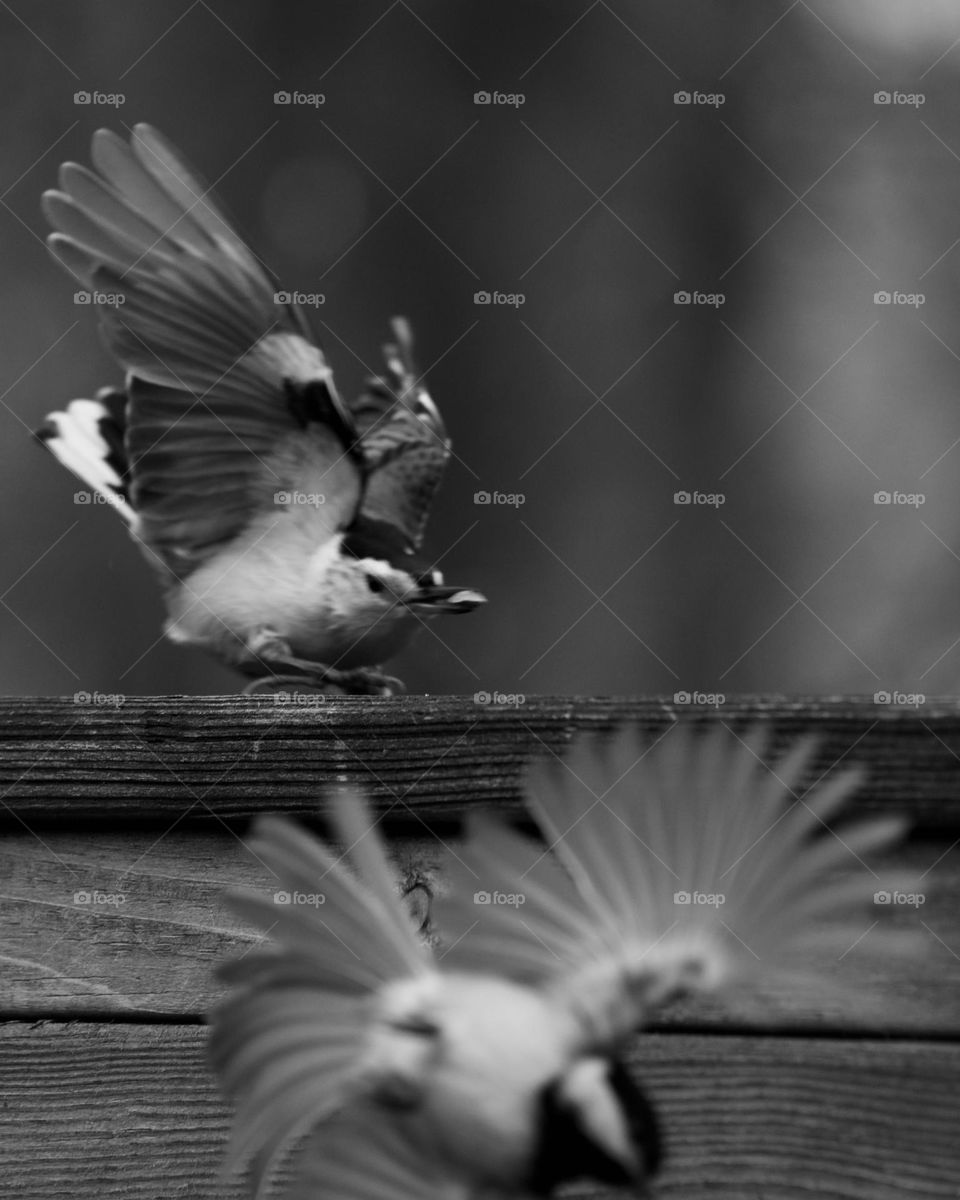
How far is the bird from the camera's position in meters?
1.80

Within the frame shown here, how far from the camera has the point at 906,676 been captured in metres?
2.49

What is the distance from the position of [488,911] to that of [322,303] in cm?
Answer: 273

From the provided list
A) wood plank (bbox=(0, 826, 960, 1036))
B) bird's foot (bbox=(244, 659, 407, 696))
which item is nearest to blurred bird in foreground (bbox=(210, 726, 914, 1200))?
wood plank (bbox=(0, 826, 960, 1036))

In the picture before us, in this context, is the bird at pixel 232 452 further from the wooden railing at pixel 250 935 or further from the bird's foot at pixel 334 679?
the wooden railing at pixel 250 935

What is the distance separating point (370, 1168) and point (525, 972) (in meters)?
0.14

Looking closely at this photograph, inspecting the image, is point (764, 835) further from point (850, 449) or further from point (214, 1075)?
point (850, 449)

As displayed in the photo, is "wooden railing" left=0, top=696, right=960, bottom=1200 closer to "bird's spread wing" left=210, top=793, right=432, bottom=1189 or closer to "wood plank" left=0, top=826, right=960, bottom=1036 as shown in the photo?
"wood plank" left=0, top=826, right=960, bottom=1036

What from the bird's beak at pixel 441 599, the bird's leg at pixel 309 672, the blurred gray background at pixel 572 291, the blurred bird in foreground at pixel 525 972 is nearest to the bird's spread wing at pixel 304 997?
the blurred bird in foreground at pixel 525 972

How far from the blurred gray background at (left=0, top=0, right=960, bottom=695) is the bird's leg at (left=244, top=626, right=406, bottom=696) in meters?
0.76

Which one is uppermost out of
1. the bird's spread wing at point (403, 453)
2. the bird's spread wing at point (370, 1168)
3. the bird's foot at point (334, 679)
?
the bird's spread wing at point (403, 453)

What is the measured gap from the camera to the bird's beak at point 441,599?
2105mm

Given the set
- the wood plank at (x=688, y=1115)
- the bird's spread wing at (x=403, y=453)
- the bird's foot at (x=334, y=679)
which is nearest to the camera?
the wood plank at (x=688, y=1115)

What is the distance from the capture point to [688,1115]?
104 centimetres

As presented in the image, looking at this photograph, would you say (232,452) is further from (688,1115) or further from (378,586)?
(688,1115)
